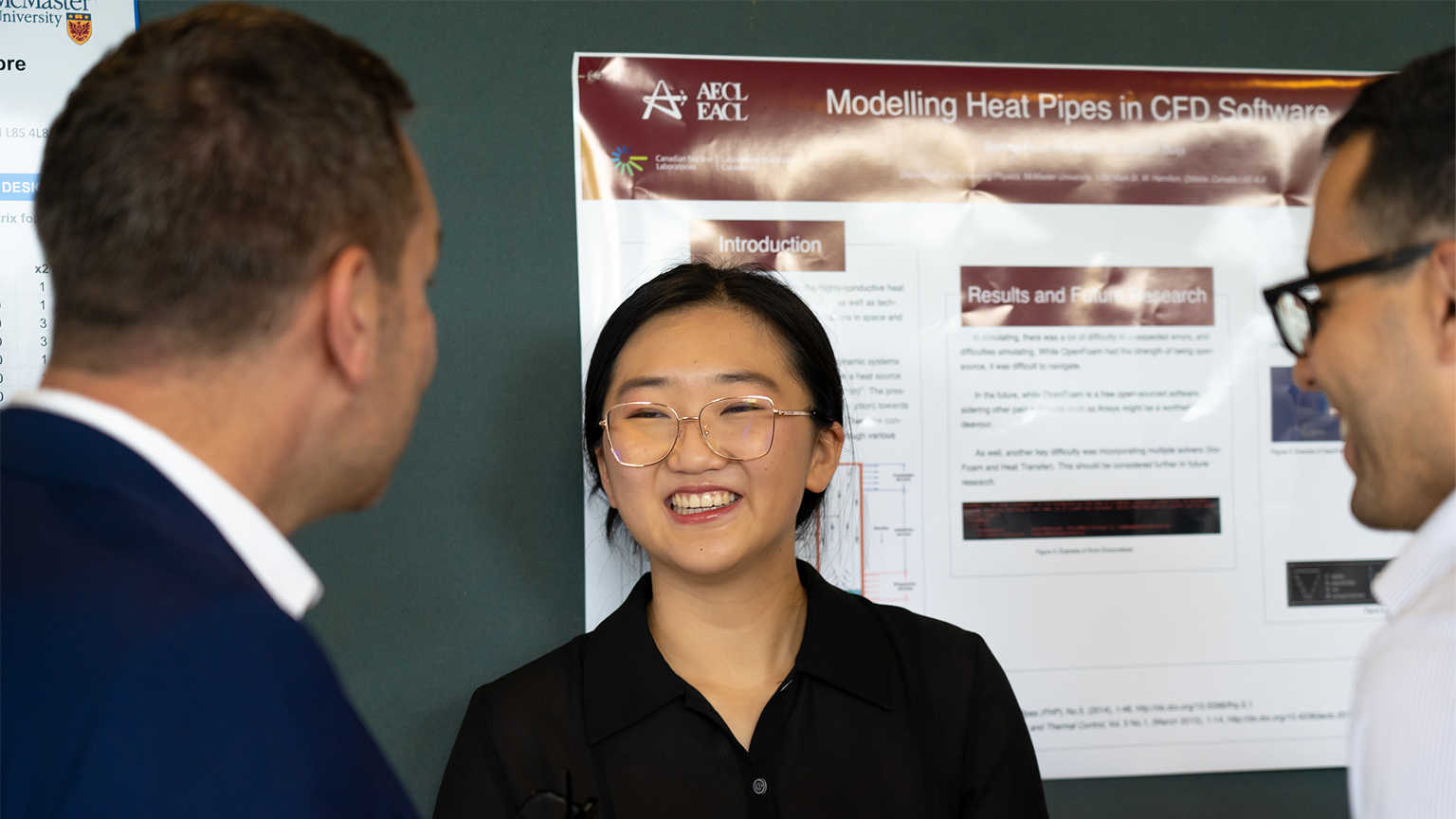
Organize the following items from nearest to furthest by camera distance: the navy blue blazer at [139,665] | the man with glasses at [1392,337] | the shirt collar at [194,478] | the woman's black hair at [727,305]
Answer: the navy blue blazer at [139,665] → the shirt collar at [194,478] → the man with glasses at [1392,337] → the woman's black hair at [727,305]

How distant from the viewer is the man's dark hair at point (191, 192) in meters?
0.69

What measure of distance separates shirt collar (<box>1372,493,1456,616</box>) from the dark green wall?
4.10 feet

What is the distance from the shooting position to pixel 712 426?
147 cm

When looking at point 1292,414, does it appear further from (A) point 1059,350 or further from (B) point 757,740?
(B) point 757,740

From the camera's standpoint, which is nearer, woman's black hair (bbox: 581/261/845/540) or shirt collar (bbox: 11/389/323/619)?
shirt collar (bbox: 11/389/323/619)

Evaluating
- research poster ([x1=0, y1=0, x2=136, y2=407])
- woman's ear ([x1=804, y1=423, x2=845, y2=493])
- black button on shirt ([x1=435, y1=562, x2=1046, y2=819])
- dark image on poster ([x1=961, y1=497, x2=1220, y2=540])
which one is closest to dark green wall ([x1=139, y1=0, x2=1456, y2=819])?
research poster ([x1=0, y1=0, x2=136, y2=407])

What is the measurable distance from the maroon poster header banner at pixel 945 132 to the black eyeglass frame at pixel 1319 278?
0.88m

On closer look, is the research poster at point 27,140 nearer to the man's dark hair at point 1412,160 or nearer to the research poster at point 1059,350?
the research poster at point 1059,350

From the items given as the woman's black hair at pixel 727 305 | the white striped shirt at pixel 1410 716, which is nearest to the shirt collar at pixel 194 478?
Answer: the white striped shirt at pixel 1410 716

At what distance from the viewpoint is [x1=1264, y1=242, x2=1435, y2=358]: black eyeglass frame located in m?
0.91

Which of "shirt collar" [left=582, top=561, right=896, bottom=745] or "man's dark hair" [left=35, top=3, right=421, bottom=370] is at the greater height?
"man's dark hair" [left=35, top=3, right=421, bottom=370]

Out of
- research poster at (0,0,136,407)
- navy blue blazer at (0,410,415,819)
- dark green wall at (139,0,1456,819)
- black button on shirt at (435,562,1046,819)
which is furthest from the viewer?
dark green wall at (139,0,1456,819)

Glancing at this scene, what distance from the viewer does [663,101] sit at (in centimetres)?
182

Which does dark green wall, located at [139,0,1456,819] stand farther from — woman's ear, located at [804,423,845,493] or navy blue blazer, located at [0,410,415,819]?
navy blue blazer, located at [0,410,415,819]
